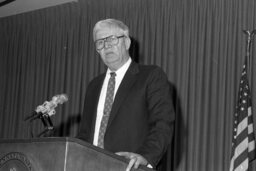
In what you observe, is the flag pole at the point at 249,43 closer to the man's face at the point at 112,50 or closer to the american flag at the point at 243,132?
the american flag at the point at 243,132

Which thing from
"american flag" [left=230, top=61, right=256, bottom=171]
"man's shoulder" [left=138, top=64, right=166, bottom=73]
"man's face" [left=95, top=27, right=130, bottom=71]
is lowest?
"american flag" [left=230, top=61, right=256, bottom=171]

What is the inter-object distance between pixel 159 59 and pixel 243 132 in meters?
1.74

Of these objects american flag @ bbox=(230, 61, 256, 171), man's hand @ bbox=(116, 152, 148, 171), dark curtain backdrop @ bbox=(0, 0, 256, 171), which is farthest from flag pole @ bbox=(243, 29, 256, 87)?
man's hand @ bbox=(116, 152, 148, 171)

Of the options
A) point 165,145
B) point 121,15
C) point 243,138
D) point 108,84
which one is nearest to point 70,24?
point 121,15

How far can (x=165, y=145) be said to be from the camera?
2.85m

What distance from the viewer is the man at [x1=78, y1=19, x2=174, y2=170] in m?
2.97

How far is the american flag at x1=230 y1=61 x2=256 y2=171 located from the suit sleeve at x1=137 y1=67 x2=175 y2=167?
1823 millimetres

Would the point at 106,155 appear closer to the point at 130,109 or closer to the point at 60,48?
the point at 130,109

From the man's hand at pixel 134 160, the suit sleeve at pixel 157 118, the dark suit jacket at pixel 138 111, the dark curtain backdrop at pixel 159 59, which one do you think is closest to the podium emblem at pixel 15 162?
the man's hand at pixel 134 160

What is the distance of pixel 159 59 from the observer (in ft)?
20.3

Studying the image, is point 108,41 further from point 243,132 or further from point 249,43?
point 249,43

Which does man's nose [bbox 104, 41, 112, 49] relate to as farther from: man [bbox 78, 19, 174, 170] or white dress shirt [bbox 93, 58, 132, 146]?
white dress shirt [bbox 93, 58, 132, 146]

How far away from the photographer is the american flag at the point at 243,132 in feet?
15.4

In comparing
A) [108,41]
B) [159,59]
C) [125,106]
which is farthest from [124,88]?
[159,59]
